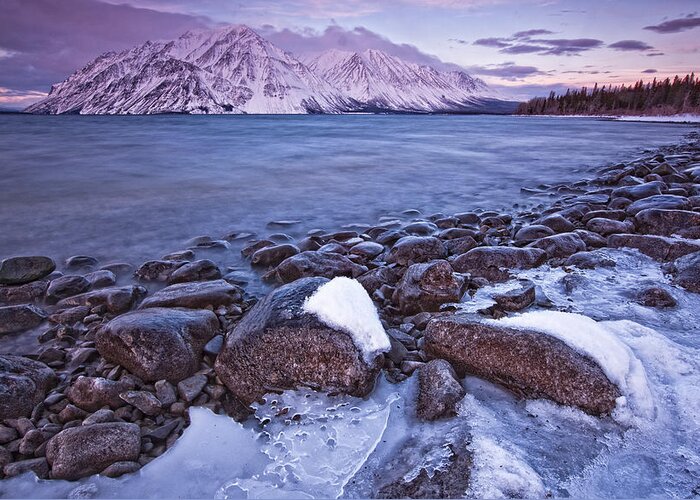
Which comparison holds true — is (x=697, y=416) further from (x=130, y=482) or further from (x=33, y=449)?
(x=33, y=449)

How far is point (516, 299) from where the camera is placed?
4180 mm

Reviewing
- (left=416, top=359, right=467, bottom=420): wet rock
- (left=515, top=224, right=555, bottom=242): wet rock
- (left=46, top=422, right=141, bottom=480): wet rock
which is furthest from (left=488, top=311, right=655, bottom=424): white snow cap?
(left=515, top=224, right=555, bottom=242): wet rock

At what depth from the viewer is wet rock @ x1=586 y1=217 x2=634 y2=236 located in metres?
6.48

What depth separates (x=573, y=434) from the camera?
8.16 feet

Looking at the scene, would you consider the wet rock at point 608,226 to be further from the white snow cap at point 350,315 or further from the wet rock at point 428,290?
the white snow cap at point 350,315

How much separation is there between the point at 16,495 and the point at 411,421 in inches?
91.6

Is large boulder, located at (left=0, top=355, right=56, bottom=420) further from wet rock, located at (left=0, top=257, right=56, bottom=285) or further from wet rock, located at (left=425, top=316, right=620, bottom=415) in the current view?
wet rock, located at (left=425, top=316, right=620, bottom=415)

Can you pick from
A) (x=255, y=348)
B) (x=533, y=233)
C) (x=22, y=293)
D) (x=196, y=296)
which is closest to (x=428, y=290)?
(x=255, y=348)

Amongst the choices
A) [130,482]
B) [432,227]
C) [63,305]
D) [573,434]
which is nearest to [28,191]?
[63,305]

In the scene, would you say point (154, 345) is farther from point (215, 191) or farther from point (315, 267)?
point (215, 191)

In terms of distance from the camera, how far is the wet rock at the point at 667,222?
6285 millimetres

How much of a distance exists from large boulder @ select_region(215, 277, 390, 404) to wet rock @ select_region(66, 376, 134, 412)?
691mm

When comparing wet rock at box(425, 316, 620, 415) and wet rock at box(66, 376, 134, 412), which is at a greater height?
wet rock at box(425, 316, 620, 415)

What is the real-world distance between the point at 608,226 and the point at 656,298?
2830 mm
